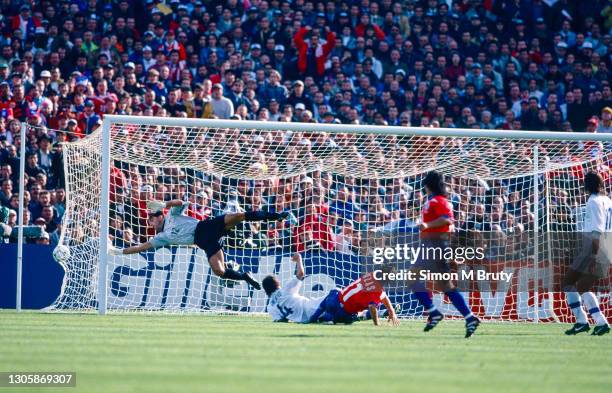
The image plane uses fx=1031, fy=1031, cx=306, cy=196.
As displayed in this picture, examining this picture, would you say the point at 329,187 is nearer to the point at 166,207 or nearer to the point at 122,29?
the point at 166,207

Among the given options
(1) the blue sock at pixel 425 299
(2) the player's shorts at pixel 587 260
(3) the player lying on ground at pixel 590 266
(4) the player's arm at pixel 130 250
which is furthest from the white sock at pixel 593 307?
(4) the player's arm at pixel 130 250

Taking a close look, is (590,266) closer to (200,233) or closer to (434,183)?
(434,183)

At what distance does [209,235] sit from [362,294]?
333 cm

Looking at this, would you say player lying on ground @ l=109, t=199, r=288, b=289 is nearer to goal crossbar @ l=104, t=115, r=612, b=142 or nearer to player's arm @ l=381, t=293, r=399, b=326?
goal crossbar @ l=104, t=115, r=612, b=142

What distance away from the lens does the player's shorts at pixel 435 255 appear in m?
12.5

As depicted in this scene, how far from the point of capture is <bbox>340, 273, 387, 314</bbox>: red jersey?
1403cm

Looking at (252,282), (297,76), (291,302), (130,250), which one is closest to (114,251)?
(130,250)

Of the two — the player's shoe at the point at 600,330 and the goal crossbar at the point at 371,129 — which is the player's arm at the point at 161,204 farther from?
the player's shoe at the point at 600,330

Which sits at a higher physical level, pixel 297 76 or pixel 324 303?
pixel 297 76

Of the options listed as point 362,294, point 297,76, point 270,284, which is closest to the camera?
point 362,294

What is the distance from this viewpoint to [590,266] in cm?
1320

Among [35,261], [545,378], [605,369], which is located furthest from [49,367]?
[35,261]

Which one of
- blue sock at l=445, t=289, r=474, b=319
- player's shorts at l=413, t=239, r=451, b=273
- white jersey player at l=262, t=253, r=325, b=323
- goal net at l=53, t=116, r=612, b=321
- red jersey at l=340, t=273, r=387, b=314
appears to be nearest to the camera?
blue sock at l=445, t=289, r=474, b=319

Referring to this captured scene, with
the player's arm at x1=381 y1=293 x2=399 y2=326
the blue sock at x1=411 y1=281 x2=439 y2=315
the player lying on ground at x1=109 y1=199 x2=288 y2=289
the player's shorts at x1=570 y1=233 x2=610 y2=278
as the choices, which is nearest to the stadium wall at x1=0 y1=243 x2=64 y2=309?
the player lying on ground at x1=109 y1=199 x2=288 y2=289
